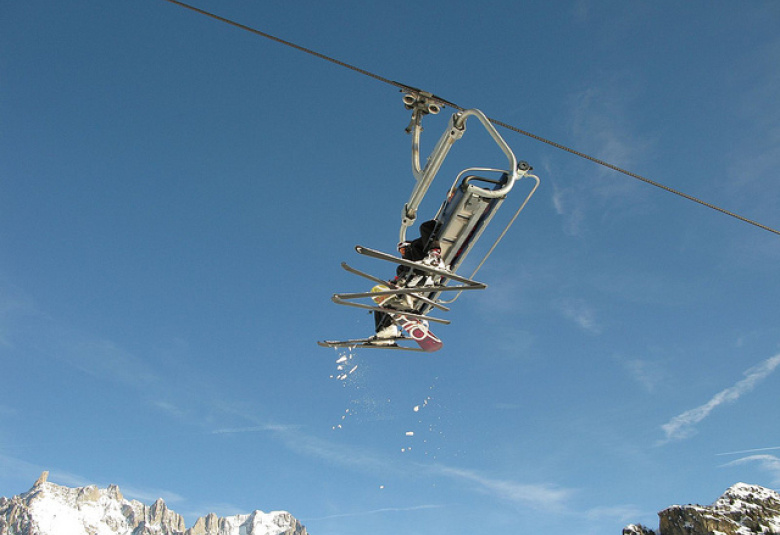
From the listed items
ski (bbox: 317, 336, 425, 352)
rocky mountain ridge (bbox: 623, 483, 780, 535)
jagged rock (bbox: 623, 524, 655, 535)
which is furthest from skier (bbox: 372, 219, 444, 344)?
jagged rock (bbox: 623, 524, 655, 535)

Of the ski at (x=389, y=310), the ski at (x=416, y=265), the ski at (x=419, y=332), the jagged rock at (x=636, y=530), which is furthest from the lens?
the jagged rock at (x=636, y=530)

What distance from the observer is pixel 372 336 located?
44.2 ft

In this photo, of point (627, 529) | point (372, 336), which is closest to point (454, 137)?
point (372, 336)

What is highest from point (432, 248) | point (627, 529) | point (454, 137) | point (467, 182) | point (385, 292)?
point (627, 529)

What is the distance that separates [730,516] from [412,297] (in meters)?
135

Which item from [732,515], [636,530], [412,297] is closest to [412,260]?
[412,297]

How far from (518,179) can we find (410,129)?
2991mm

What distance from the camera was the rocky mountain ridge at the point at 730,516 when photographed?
345ft

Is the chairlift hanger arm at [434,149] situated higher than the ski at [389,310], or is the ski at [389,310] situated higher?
the chairlift hanger arm at [434,149]

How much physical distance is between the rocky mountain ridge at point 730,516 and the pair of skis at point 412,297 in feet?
408

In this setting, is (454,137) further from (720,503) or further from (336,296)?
(720,503)

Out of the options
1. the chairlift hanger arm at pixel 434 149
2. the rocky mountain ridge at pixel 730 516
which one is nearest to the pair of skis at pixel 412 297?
the chairlift hanger arm at pixel 434 149

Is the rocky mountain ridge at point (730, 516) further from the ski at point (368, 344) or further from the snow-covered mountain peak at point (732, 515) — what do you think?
the ski at point (368, 344)

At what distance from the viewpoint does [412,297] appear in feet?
40.7
